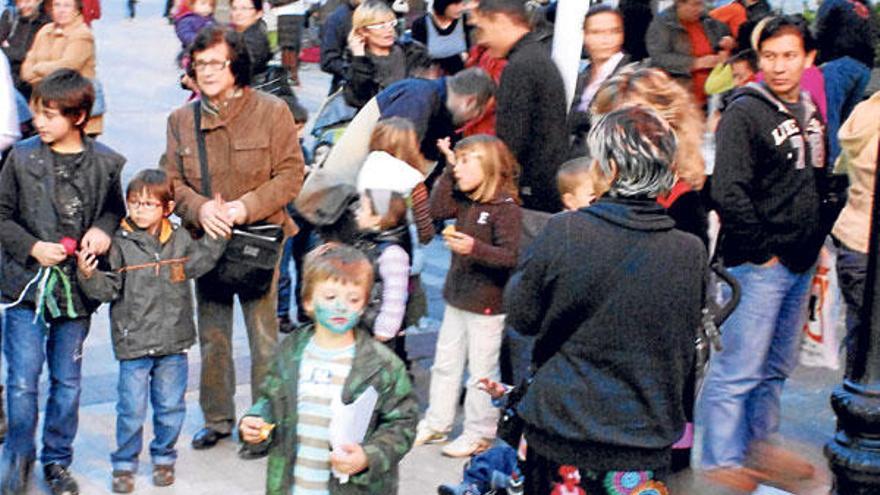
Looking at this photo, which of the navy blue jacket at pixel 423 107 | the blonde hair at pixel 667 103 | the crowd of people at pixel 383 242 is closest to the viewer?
the crowd of people at pixel 383 242

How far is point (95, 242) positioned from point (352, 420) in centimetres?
219

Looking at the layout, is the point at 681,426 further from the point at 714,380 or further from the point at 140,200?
the point at 140,200

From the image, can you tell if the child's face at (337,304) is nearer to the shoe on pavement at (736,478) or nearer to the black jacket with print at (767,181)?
the black jacket with print at (767,181)

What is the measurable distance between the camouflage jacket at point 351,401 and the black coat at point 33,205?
195 centimetres

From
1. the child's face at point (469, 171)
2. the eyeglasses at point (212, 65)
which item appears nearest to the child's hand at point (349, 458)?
the child's face at point (469, 171)

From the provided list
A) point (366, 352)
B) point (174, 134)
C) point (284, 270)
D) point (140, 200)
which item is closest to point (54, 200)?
point (140, 200)

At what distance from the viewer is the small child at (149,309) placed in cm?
649

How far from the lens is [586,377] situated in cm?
442

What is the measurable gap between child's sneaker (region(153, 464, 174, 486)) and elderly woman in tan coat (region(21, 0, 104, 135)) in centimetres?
415

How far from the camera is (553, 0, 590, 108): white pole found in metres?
8.19

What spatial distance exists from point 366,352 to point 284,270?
443 cm

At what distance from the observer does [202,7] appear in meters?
11.8

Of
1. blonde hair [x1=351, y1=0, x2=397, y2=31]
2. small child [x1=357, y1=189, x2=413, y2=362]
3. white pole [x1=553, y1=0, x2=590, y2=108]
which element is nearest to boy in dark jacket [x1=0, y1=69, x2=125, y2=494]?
small child [x1=357, y1=189, x2=413, y2=362]

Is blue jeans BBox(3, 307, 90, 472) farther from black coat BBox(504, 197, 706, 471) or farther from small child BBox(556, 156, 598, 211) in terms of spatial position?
black coat BBox(504, 197, 706, 471)
